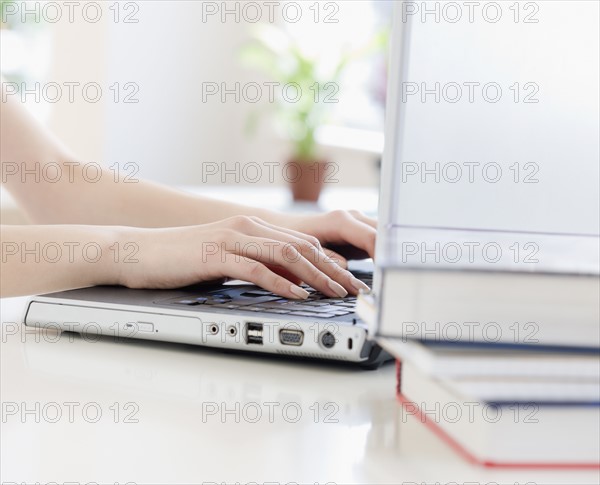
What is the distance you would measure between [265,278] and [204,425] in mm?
270

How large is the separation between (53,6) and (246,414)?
3.41m

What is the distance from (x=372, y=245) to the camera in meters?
0.97

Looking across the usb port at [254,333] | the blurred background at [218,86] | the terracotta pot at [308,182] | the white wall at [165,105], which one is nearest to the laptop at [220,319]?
the usb port at [254,333]

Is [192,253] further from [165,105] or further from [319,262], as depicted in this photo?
[165,105]

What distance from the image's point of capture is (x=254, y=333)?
2.29ft

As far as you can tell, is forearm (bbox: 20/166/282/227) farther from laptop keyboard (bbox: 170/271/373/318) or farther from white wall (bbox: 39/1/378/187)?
white wall (bbox: 39/1/378/187)

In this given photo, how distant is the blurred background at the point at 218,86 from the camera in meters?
3.67

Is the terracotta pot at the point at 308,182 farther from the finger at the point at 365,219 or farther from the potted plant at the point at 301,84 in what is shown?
Result: the finger at the point at 365,219

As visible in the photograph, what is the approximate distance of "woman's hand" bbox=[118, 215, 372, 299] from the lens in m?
0.81

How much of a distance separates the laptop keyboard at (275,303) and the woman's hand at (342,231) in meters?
0.12

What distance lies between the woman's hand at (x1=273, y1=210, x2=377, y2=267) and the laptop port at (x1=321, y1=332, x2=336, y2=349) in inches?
11.3

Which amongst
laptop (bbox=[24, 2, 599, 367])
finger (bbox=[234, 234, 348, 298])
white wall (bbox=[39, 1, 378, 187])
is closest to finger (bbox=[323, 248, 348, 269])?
finger (bbox=[234, 234, 348, 298])

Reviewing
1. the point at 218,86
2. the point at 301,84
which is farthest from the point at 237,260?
the point at 218,86

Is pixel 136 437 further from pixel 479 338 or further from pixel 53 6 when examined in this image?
pixel 53 6
